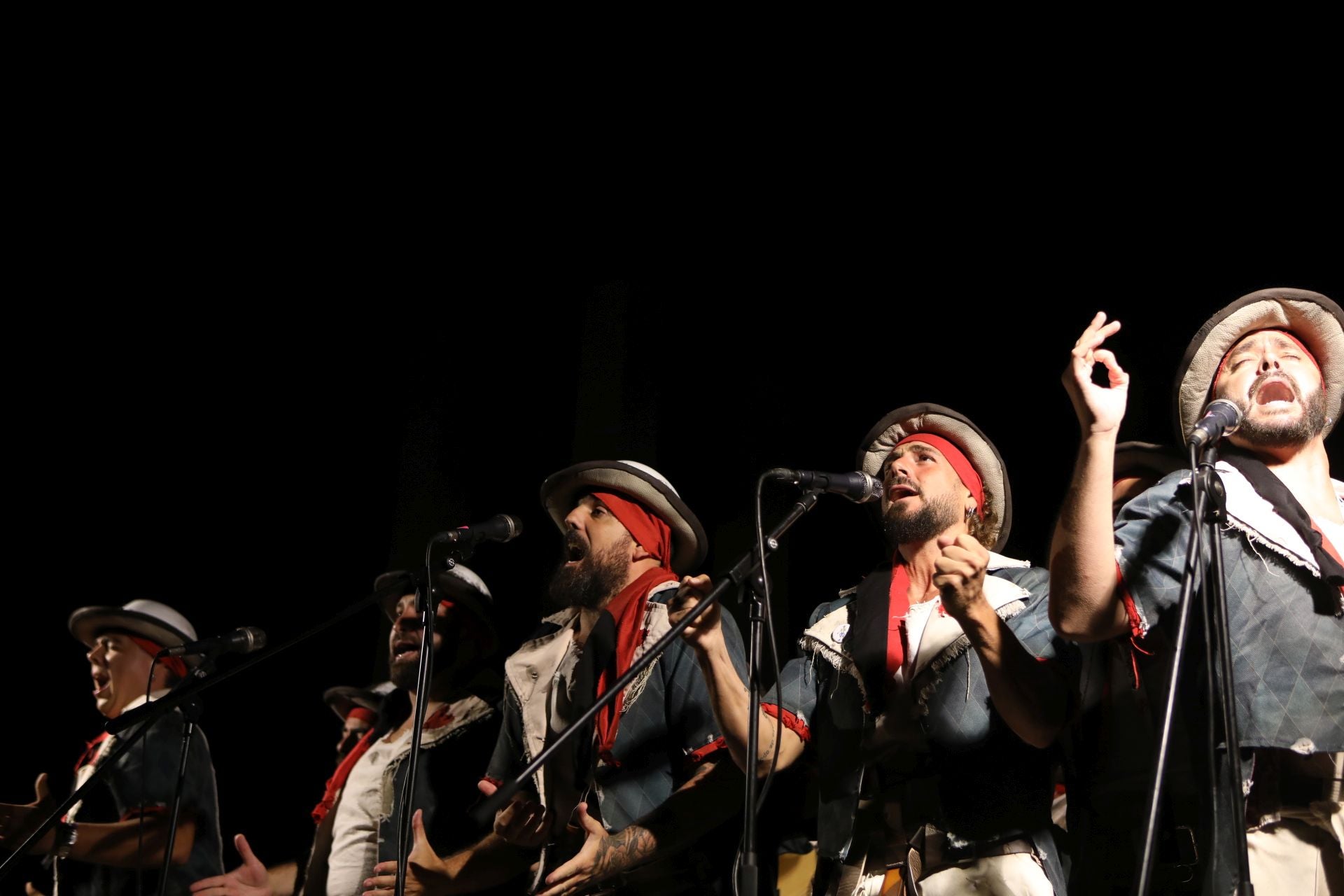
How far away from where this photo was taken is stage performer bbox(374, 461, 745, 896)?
3367 millimetres

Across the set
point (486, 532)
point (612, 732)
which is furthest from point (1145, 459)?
point (486, 532)

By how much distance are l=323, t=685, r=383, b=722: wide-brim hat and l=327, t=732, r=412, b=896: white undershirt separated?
405mm

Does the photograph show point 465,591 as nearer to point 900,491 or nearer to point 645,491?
point 645,491

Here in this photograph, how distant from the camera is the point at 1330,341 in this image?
2938mm

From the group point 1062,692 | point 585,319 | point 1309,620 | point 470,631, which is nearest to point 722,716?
point 1062,692

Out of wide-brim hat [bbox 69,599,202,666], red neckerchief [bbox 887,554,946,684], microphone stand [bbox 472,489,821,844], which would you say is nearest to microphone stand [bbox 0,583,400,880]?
microphone stand [bbox 472,489,821,844]

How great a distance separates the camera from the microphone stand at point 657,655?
2420 millimetres

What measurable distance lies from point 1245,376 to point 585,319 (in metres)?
3.51

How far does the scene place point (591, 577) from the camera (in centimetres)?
413

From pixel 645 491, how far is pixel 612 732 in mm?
903

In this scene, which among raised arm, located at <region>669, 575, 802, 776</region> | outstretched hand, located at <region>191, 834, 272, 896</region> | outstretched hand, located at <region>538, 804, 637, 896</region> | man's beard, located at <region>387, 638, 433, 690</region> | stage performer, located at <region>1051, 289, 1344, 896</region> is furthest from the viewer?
man's beard, located at <region>387, 638, 433, 690</region>

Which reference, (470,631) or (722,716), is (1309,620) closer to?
(722,716)

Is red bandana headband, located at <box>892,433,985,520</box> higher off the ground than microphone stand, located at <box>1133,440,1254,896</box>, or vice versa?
red bandana headband, located at <box>892,433,985,520</box>

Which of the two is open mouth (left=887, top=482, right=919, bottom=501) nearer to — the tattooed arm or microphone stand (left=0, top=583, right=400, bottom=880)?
the tattooed arm
